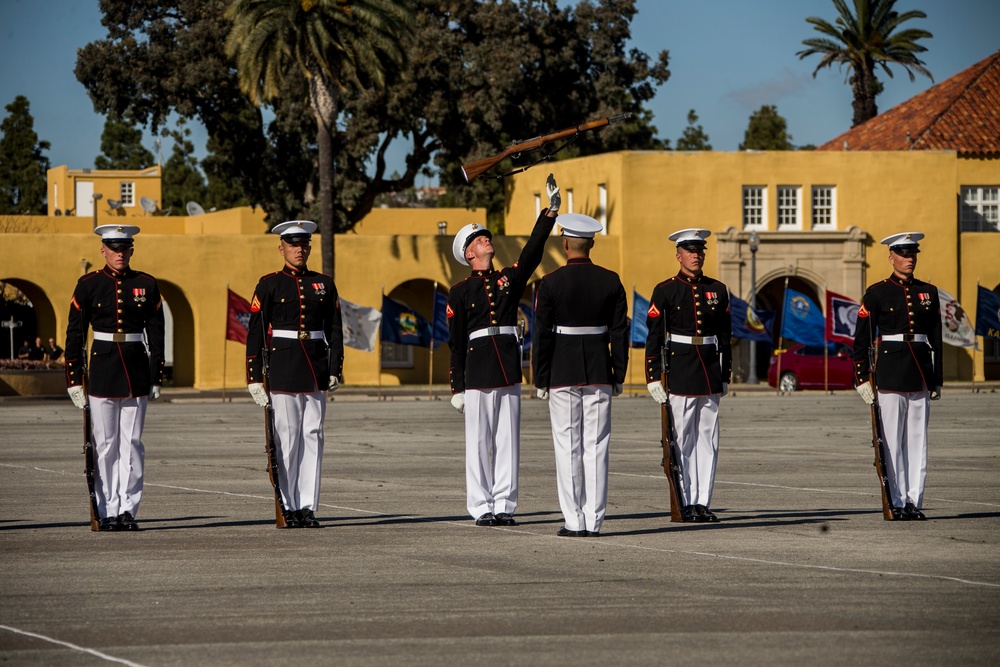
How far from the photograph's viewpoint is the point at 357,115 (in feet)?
168

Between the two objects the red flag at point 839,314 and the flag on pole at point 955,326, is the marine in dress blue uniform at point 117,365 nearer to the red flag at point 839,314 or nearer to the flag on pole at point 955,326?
the red flag at point 839,314

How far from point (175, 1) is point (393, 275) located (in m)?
14.1

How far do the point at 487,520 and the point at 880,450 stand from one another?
3091mm

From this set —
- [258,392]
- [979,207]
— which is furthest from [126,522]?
[979,207]

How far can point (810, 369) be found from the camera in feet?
137

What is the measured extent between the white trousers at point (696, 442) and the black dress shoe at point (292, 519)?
2.89m

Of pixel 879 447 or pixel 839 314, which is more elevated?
pixel 839 314

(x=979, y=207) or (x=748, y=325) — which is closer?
(x=748, y=325)

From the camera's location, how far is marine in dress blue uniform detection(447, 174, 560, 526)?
38.3 ft

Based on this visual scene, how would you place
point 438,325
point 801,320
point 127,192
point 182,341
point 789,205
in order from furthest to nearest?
1. point 127,192
2. point 789,205
3. point 182,341
4. point 801,320
5. point 438,325

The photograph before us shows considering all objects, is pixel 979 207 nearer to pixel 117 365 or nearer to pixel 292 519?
pixel 292 519

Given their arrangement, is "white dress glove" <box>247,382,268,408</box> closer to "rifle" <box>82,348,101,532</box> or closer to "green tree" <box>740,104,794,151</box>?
"rifle" <box>82,348,101,532</box>

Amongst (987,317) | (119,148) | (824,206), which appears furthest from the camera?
(119,148)

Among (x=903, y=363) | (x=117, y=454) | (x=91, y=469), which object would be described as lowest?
(x=91, y=469)
